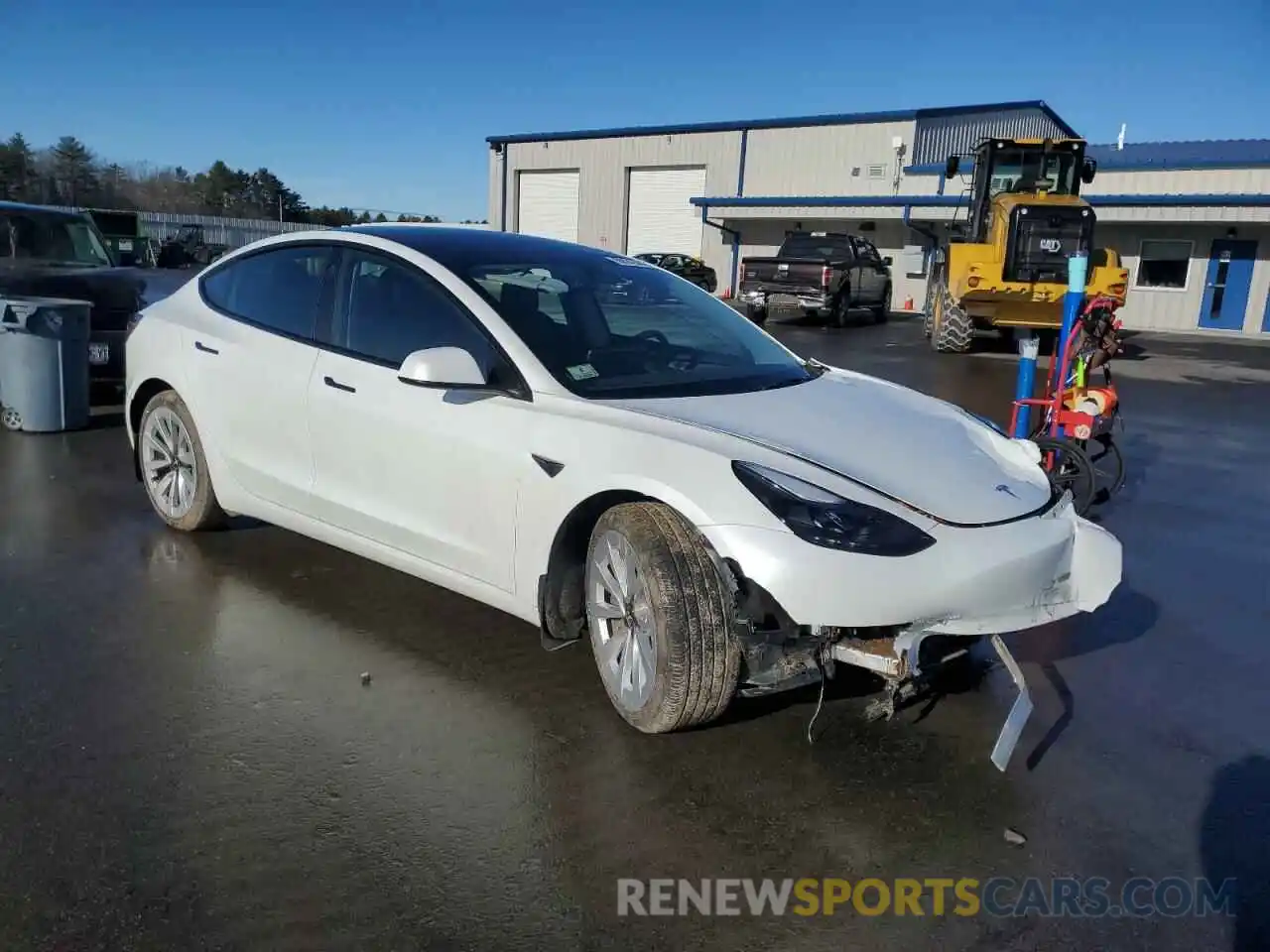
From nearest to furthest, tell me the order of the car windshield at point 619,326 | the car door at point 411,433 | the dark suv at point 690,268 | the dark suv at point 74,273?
the car door at point 411,433 → the car windshield at point 619,326 → the dark suv at point 74,273 → the dark suv at point 690,268

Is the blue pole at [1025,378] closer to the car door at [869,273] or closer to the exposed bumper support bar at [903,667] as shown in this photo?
the exposed bumper support bar at [903,667]

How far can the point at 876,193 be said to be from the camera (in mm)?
34875

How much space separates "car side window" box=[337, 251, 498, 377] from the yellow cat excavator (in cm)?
Result: 1413

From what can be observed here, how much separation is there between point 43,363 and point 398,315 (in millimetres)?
5415

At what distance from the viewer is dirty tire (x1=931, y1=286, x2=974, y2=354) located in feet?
58.6

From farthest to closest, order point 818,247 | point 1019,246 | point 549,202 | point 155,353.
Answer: point 549,202 → point 818,247 → point 1019,246 → point 155,353

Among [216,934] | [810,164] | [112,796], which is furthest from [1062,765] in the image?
[810,164]

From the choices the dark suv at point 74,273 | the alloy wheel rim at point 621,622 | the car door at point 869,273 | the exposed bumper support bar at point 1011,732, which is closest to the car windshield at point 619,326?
the alloy wheel rim at point 621,622

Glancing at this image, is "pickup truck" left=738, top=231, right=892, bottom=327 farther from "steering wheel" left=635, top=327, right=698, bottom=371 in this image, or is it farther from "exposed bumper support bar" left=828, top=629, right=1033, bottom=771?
"exposed bumper support bar" left=828, top=629, right=1033, bottom=771

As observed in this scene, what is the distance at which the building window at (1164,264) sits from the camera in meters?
28.7

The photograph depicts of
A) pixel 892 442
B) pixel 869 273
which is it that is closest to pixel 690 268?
pixel 869 273

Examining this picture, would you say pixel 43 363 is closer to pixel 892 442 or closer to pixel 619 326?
pixel 619 326

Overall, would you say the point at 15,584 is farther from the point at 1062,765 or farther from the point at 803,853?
the point at 1062,765

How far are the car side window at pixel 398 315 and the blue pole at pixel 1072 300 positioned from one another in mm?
4441
